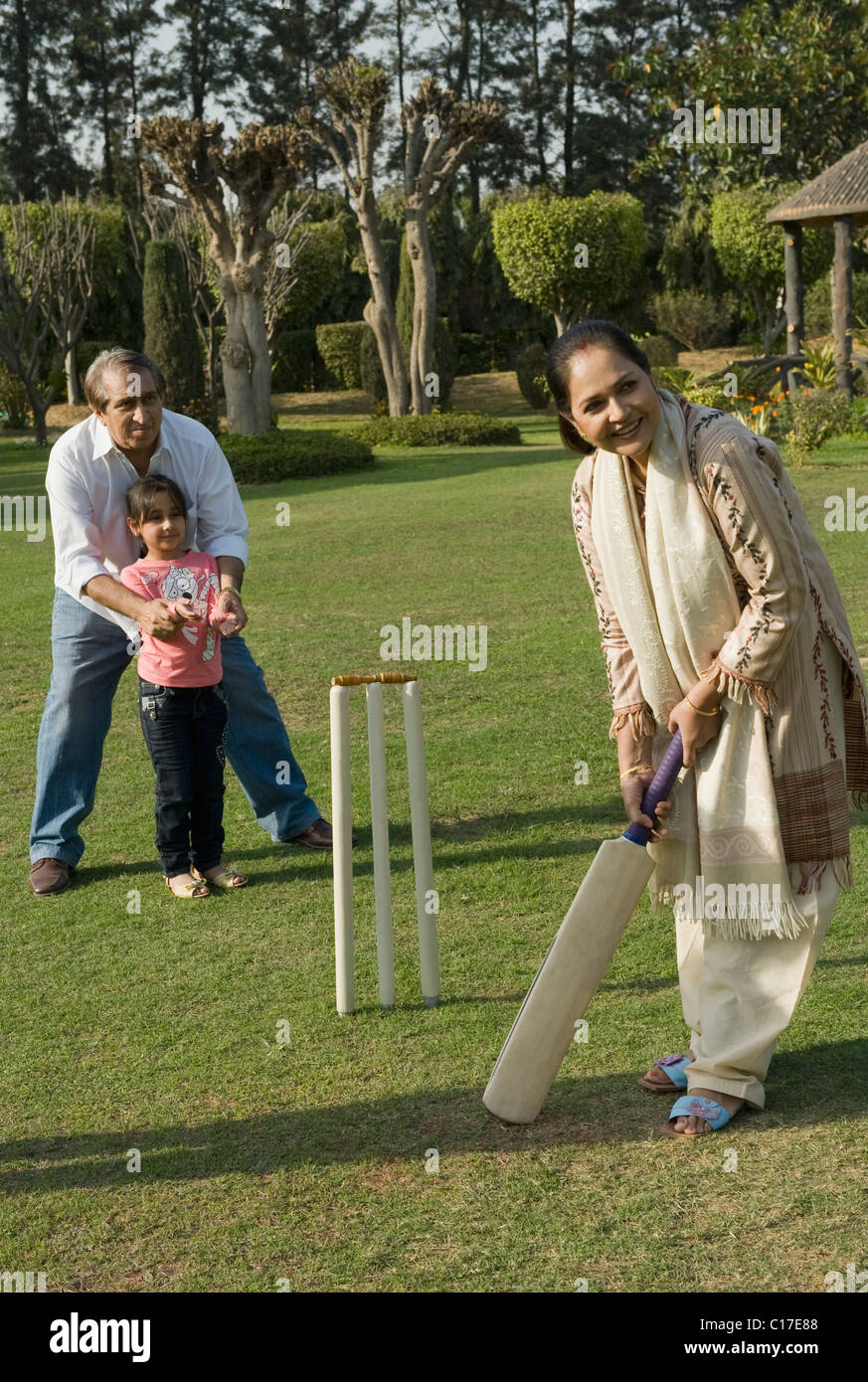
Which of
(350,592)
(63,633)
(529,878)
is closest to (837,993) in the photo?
(529,878)

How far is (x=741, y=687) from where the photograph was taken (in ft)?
11.1

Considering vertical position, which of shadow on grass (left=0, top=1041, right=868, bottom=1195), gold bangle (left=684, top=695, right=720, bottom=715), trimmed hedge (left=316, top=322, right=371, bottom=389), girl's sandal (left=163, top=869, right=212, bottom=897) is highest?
trimmed hedge (left=316, top=322, right=371, bottom=389)

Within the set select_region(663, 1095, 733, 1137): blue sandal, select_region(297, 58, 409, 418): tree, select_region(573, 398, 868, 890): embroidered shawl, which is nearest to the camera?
select_region(573, 398, 868, 890): embroidered shawl

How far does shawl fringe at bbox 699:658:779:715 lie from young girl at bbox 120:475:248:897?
2156 millimetres

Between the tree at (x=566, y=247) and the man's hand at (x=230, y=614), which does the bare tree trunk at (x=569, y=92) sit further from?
the man's hand at (x=230, y=614)

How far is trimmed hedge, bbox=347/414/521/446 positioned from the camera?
2623 centimetres

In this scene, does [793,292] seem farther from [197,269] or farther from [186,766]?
[186,766]

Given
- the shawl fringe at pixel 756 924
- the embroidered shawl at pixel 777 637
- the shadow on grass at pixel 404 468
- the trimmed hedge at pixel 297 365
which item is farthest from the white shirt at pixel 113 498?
the trimmed hedge at pixel 297 365

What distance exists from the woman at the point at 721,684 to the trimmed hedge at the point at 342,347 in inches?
1388

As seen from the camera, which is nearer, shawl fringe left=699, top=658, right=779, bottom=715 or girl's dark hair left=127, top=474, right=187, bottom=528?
shawl fringe left=699, top=658, right=779, bottom=715

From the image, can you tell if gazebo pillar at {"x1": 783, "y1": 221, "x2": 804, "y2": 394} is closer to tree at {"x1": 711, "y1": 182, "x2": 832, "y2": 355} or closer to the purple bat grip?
tree at {"x1": 711, "y1": 182, "x2": 832, "y2": 355}

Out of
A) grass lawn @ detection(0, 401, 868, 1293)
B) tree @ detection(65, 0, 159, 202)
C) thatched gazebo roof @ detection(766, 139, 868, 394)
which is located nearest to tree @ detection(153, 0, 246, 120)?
tree @ detection(65, 0, 159, 202)

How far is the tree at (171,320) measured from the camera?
30484 millimetres

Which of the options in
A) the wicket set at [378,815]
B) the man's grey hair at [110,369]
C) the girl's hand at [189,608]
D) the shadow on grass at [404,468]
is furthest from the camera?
the shadow on grass at [404,468]
